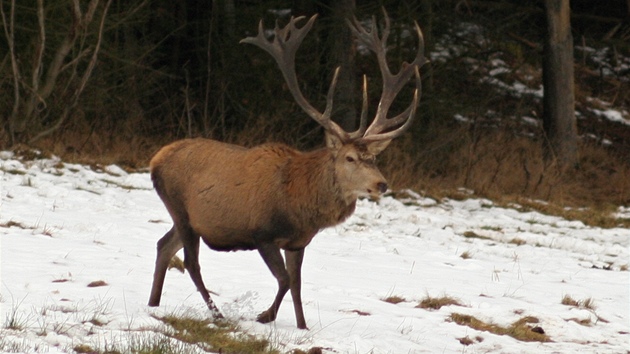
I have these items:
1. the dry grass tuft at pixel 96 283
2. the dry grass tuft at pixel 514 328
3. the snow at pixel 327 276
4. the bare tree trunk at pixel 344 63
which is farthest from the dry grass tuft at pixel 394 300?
the bare tree trunk at pixel 344 63

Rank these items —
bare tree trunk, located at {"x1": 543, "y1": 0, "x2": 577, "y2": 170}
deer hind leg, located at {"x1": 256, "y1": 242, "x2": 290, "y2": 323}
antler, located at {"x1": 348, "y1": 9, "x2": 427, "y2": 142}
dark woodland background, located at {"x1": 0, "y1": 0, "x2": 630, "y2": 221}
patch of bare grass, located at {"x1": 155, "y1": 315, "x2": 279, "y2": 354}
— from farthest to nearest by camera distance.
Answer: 1. bare tree trunk, located at {"x1": 543, "y1": 0, "x2": 577, "y2": 170}
2. dark woodland background, located at {"x1": 0, "y1": 0, "x2": 630, "y2": 221}
3. antler, located at {"x1": 348, "y1": 9, "x2": 427, "y2": 142}
4. deer hind leg, located at {"x1": 256, "y1": 242, "x2": 290, "y2": 323}
5. patch of bare grass, located at {"x1": 155, "y1": 315, "x2": 279, "y2": 354}

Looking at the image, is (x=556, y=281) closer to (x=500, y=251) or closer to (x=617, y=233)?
(x=500, y=251)

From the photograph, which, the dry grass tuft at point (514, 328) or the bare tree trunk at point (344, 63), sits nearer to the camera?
the dry grass tuft at point (514, 328)

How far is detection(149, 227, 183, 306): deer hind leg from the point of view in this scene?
7.45 meters

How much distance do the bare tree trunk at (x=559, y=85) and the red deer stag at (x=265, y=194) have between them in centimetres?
1182

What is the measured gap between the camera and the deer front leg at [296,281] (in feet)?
24.0

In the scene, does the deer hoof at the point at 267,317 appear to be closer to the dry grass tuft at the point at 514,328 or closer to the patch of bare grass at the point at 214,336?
the patch of bare grass at the point at 214,336

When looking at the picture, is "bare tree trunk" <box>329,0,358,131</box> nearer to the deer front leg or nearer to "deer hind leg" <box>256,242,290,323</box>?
the deer front leg

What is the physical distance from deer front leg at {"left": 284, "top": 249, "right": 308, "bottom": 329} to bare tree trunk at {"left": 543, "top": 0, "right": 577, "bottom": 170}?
12.0 m

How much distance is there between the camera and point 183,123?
17609 mm

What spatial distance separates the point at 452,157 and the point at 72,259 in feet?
35.1

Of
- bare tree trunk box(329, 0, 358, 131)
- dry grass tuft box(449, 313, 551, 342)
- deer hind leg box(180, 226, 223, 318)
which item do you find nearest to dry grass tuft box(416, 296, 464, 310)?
dry grass tuft box(449, 313, 551, 342)

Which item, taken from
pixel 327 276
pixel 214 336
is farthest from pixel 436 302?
pixel 214 336

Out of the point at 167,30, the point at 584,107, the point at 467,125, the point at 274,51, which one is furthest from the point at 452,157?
the point at 274,51
